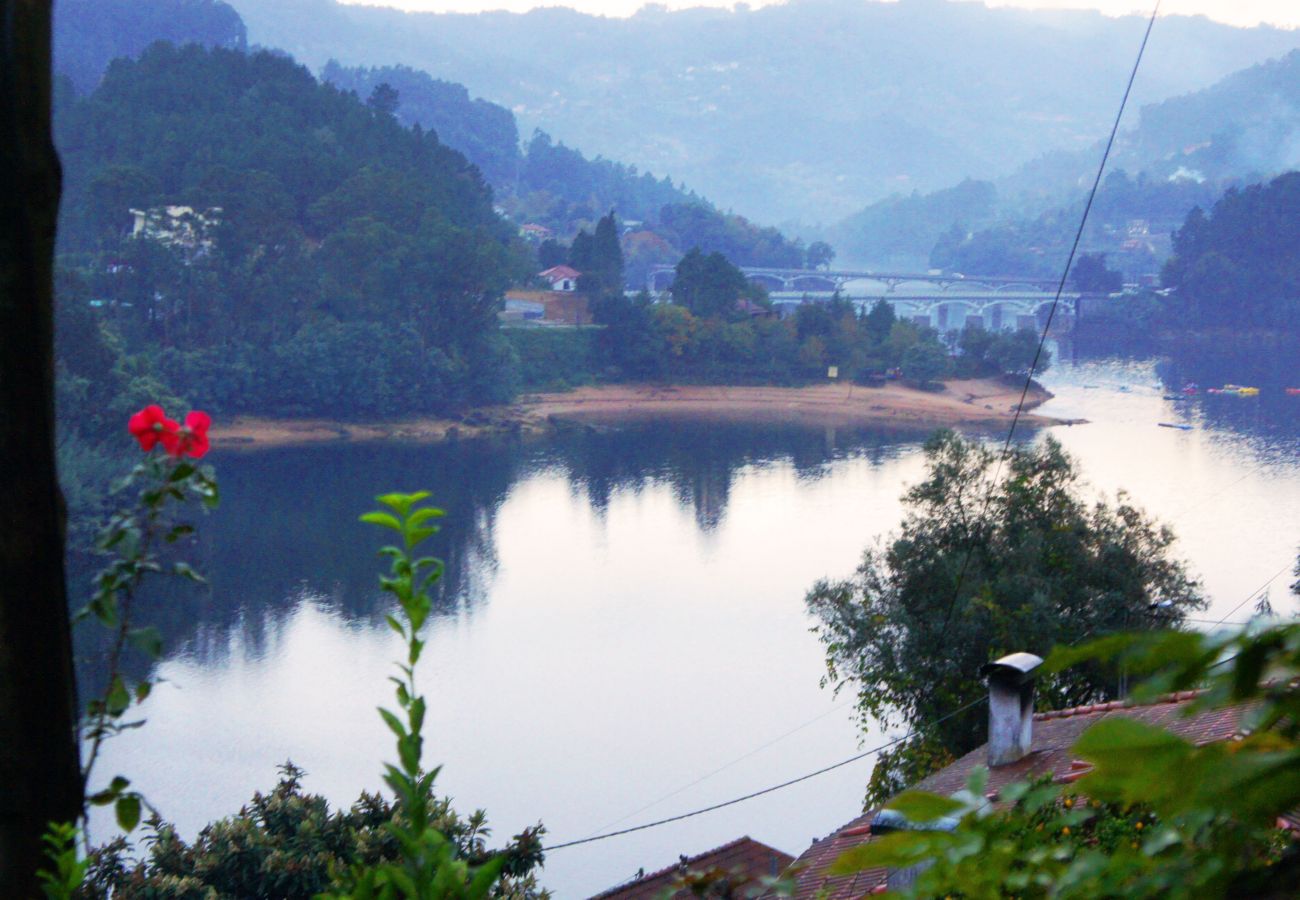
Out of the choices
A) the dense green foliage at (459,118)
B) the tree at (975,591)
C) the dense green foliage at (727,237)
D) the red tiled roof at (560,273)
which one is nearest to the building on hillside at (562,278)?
the red tiled roof at (560,273)

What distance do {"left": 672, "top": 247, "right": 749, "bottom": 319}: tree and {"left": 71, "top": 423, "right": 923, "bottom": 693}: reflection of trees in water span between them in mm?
4745

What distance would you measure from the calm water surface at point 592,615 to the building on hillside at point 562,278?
8.57m

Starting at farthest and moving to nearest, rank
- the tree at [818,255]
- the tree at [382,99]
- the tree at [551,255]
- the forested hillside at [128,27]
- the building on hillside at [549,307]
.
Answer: the forested hillside at [128,27], the tree at [818,255], the tree at [551,255], the tree at [382,99], the building on hillside at [549,307]

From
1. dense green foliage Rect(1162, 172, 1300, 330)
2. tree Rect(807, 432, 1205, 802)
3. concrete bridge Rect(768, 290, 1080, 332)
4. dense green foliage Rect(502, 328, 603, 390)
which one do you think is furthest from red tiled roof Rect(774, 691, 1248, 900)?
concrete bridge Rect(768, 290, 1080, 332)

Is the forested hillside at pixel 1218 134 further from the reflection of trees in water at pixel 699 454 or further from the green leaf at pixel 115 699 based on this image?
the green leaf at pixel 115 699

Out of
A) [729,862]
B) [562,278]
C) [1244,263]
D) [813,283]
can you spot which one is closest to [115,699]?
[729,862]

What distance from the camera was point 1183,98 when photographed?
60.9 m

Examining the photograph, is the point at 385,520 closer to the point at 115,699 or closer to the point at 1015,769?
the point at 115,699

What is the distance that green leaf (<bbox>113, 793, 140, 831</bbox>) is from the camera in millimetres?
972

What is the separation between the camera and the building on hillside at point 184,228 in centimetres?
2223

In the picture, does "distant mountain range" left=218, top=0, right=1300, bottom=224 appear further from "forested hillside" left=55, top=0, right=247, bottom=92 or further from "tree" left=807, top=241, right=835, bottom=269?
"forested hillside" left=55, top=0, right=247, bottom=92

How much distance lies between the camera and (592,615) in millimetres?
12750

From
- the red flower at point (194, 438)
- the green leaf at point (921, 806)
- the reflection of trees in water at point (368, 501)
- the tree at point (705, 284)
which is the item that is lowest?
the reflection of trees in water at point (368, 501)

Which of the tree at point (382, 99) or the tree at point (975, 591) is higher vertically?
the tree at point (382, 99)
